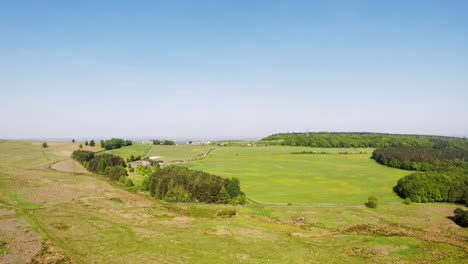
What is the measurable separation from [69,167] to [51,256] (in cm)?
9703

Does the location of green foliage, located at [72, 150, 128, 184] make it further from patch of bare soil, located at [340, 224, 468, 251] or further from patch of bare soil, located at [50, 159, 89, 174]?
patch of bare soil, located at [340, 224, 468, 251]

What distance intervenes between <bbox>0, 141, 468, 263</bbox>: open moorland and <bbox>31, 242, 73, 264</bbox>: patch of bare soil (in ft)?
0.39

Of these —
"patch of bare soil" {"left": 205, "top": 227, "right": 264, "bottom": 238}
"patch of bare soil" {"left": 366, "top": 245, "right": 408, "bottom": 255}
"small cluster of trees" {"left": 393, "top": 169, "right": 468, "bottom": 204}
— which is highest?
"small cluster of trees" {"left": 393, "top": 169, "right": 468, "bottom": 204}

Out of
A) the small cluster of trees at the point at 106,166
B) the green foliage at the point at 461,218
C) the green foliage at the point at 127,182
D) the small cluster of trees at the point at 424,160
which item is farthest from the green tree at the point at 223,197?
the small cluster of trees at the point at 424,160

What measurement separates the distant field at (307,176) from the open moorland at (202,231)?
11.7 m

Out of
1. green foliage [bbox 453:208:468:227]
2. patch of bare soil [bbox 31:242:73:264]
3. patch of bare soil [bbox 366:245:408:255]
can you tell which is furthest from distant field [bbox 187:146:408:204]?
patch of bare soil [bbox 31:242:73:264]

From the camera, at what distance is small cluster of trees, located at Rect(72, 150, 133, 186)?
108562 millimetres

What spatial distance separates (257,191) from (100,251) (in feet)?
184

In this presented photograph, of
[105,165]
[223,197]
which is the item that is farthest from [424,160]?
[105,165]

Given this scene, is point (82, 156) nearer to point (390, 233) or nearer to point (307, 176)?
point (307, 176)

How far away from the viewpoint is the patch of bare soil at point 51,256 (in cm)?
3731

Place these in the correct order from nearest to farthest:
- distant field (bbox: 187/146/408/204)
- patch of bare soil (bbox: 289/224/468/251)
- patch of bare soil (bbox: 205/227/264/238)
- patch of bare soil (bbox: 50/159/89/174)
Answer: patch of bare soil (bbox: 205/227/264/238), patch of bare soil (bbox: 289/224/468/251), distant field (bbox: 187/146/408/204), patch of bare soil (bbox: 50/159/89/174)

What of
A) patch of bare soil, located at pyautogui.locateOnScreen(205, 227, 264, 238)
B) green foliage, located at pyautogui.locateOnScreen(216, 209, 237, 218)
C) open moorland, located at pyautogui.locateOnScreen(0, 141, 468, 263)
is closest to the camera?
open moorland, located at pyautogui.locateOnScreen(0, 141, 468, 263)

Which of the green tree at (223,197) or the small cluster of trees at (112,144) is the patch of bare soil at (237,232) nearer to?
the green tree at (223,197)
